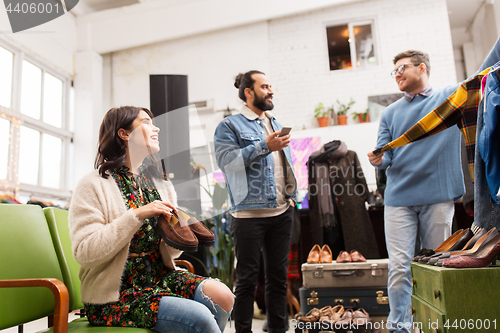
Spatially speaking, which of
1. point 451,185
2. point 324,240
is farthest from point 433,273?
point 324,240

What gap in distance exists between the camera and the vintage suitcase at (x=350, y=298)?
8.21 ft

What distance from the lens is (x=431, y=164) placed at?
203 cm

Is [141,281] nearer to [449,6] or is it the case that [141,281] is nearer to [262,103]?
[262,103]

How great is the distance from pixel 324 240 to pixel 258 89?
1852mm

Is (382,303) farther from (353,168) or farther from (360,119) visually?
(360,119)

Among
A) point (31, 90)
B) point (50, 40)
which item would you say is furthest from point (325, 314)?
point (50, 40)

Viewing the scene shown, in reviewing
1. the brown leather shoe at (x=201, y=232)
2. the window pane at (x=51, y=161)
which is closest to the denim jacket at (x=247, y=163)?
the brown leather shoe at (x=201, y=232)

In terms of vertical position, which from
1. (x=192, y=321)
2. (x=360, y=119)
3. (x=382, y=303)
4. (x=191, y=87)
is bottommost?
(x=382, y=303)

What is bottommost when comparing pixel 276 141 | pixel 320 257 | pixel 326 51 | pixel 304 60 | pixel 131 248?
pixel 320 257

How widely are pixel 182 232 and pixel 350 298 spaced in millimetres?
1713

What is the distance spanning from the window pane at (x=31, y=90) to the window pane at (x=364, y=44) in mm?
5137

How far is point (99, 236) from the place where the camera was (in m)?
1.15

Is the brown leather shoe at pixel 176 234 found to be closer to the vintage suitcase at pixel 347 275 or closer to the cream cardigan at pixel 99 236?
the cream cardigan at pixel 99 236

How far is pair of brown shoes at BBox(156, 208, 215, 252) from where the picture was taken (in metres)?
1.16
